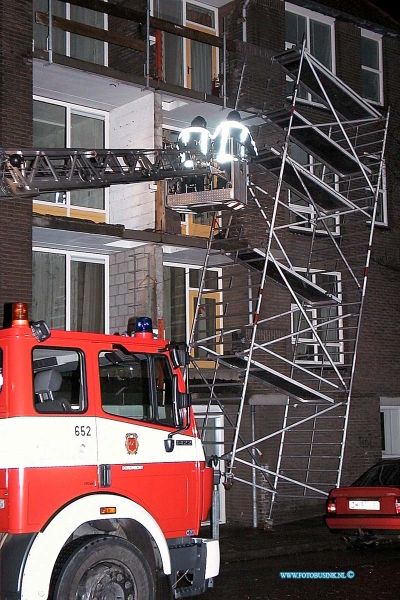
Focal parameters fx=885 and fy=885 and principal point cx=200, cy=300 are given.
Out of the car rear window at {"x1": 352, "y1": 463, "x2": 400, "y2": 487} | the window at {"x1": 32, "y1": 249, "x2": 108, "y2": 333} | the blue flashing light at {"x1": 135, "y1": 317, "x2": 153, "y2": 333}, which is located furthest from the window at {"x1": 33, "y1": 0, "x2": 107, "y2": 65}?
the car rear window at {"x1": 352, "y1": 463, "x2": 400, "y2": 487}

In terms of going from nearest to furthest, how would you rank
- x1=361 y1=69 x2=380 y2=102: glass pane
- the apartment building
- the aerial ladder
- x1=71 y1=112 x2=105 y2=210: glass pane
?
the apartment building
the aerial ladder
x1=71 y1=112 x2=105 y2=210: glass pane
x1=361 y1=69 x2=380 y2=102: glass pane

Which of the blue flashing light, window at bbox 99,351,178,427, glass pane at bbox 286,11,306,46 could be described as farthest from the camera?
glass pane at bbox 286,11,306,46

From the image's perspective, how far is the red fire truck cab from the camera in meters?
7.36

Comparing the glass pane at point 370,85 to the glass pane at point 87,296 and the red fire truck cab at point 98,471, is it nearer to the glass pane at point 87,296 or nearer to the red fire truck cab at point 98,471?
the glass pane at point 87,296

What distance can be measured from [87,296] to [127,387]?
7.07 m

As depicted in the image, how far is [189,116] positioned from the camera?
1622 centimetres

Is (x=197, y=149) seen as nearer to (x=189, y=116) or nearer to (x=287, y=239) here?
(x=189, y=116)

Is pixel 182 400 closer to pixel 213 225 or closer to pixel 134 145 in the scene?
pixel 213 225

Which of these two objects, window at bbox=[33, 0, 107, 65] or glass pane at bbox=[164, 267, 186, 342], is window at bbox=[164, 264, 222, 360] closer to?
glass pane at bbox=[164, 267, 186, 342]

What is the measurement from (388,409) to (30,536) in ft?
45.8

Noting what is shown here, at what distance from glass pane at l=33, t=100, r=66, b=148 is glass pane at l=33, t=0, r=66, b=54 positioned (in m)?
1.07

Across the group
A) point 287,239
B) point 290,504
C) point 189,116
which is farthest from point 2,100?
point 290,504

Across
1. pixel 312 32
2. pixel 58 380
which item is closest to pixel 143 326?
pixel 58 380

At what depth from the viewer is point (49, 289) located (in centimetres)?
1470
